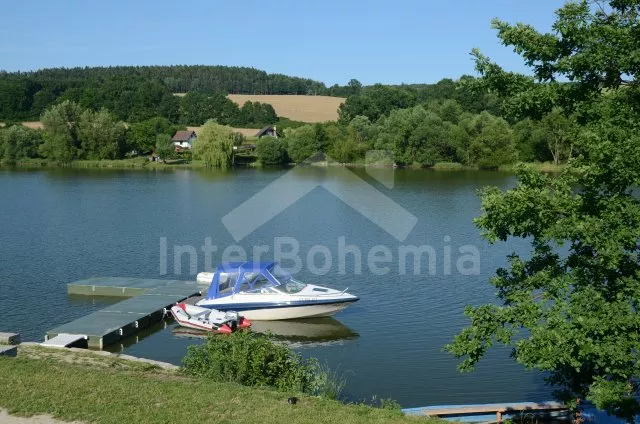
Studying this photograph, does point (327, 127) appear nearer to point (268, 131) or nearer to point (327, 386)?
point (268, 131)

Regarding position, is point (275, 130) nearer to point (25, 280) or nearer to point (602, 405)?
point (25, 280)

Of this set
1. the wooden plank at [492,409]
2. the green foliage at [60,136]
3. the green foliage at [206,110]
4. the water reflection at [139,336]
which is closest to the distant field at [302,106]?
the green foliage at [206,110]

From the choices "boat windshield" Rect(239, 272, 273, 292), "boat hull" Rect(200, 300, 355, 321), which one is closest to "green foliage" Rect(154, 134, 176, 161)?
"boat windshield" Rect(239, 272, 273, 292)

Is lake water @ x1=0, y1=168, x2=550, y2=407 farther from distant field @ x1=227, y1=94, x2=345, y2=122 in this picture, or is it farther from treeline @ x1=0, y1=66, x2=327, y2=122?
distant field @ x1=227, y1=94, x2=345, y2=122

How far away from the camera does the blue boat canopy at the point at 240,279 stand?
2198 centimetres

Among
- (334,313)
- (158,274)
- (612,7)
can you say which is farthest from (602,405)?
(158,274)

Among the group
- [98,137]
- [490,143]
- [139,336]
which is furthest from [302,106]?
[139,336]

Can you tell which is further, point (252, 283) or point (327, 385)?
point (252, 283)

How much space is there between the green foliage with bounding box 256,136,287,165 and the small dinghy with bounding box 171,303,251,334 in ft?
210

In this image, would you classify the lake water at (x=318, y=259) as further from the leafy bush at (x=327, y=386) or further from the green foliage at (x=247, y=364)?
the green foliage at (x=247, y=364)

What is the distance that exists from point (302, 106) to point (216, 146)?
2323 inches

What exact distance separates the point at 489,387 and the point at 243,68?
7505 inches

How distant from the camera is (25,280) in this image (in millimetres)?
25766

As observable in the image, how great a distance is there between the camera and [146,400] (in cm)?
976
